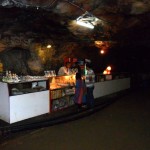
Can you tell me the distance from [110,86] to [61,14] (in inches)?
294

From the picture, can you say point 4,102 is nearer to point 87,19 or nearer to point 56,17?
point 56,17

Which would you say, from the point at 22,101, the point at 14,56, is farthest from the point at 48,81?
the point at 14,56

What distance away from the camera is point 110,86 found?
1296 cm

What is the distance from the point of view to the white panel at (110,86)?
38.2 ft

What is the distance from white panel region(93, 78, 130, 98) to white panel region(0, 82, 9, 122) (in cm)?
566

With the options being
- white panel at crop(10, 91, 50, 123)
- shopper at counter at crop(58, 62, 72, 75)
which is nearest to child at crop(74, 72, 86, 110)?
white panel at crop(10, 91, 50, 123)

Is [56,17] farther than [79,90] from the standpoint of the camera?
No

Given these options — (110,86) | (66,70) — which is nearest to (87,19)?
(66,70)

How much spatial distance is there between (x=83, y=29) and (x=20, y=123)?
16.9 feet

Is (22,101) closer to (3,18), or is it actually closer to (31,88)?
(31,88)

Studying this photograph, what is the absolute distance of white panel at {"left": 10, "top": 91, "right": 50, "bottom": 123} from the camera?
694 centimetres

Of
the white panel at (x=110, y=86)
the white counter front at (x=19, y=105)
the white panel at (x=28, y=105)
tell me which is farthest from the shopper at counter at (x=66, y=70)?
the white counter front at (x=19, y=105)

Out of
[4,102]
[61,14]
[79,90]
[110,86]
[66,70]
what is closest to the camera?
[61,14]

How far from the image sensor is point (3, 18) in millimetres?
7102
